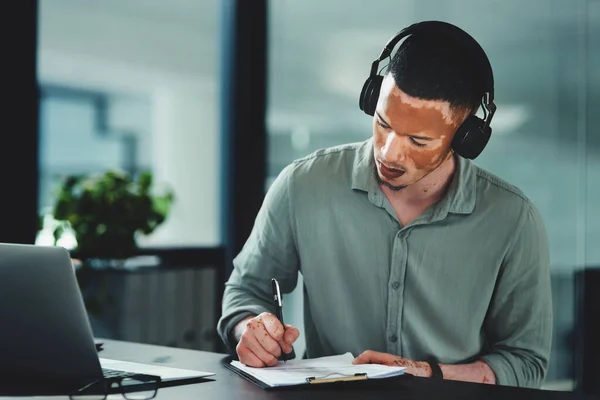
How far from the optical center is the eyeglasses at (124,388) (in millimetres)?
1113

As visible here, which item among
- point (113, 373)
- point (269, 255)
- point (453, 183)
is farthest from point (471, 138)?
point (113, 373)

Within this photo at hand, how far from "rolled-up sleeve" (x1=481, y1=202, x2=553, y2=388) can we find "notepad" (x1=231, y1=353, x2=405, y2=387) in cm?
37

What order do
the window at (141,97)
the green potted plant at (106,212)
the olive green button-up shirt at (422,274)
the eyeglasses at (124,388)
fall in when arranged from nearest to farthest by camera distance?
1. the eyeglasses at (124,388)
2. the olive green button-up shirt at (422,274)
3. the green potted plant at (106,212)
4. the window at (141,97)

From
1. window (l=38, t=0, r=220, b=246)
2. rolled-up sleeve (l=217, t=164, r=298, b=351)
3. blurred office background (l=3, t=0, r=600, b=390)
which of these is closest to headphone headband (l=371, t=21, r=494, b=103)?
rolled-up sleeve (l=217, t=164, r=298, b=351)

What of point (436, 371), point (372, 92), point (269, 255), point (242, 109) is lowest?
point (436, 371)

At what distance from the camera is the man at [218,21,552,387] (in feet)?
5.05

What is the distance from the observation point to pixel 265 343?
53.0 inches

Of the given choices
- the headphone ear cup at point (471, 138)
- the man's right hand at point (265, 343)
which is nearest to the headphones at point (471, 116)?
the headphone ear cup at point (471, 138)

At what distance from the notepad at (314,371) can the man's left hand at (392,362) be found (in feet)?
0.09

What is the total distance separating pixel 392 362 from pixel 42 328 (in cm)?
65

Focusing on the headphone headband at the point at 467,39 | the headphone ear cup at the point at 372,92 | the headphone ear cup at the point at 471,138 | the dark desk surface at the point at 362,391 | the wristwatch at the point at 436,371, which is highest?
the headphone headband at the point at 467,39

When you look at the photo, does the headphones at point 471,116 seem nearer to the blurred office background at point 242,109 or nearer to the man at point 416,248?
the man at point 416,248

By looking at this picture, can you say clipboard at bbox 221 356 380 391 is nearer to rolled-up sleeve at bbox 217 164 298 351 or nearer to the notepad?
the notepad

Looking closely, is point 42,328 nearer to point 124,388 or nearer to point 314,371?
point 124,388
